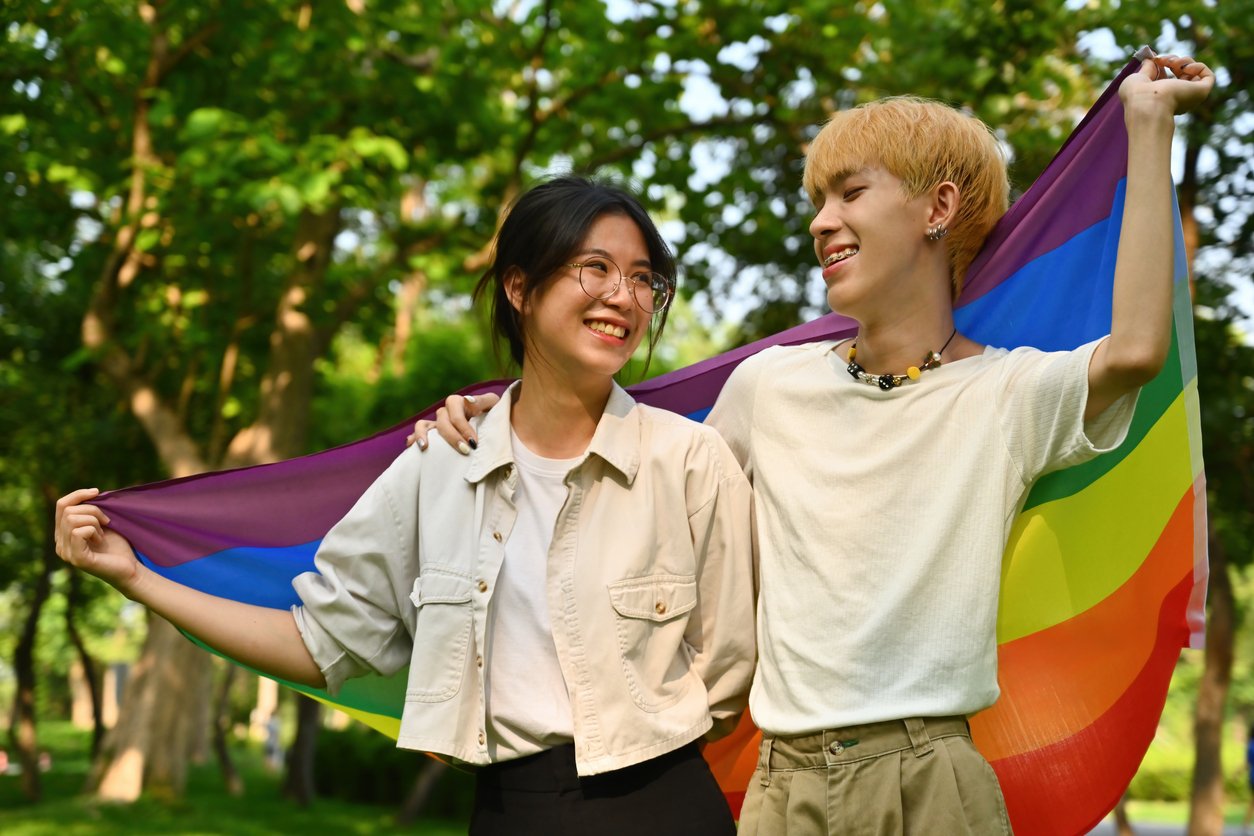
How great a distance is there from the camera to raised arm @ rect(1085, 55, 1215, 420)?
95.1 inches

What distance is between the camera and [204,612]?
305cm

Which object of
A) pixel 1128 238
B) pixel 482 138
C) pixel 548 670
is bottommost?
pixel 548 670

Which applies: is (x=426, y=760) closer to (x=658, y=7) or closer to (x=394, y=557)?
(x=658, y=7)

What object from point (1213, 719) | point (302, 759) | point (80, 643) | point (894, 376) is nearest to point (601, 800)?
Answer: point (894, 376)

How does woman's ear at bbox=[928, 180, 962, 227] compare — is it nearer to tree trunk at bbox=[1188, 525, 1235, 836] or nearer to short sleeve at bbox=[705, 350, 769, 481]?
short sleeve at bbox=[705, 350, 769, 481]

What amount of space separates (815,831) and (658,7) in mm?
8661

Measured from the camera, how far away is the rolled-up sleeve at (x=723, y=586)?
284 centimetres

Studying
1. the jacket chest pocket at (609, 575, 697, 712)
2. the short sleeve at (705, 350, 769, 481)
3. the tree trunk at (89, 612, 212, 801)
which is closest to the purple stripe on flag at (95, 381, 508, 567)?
the short sleeve at (705, 350, 769, 481)

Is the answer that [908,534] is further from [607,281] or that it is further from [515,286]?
[515,286]

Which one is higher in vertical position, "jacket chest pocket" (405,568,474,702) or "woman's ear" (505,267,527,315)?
"woman's ear" (505,267,527,315)

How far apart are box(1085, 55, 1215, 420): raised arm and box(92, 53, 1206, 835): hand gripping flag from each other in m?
0.40

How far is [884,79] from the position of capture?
9492 millimetres

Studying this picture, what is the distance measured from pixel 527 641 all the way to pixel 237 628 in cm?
72

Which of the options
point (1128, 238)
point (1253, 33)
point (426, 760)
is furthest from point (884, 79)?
point (426, 760)
